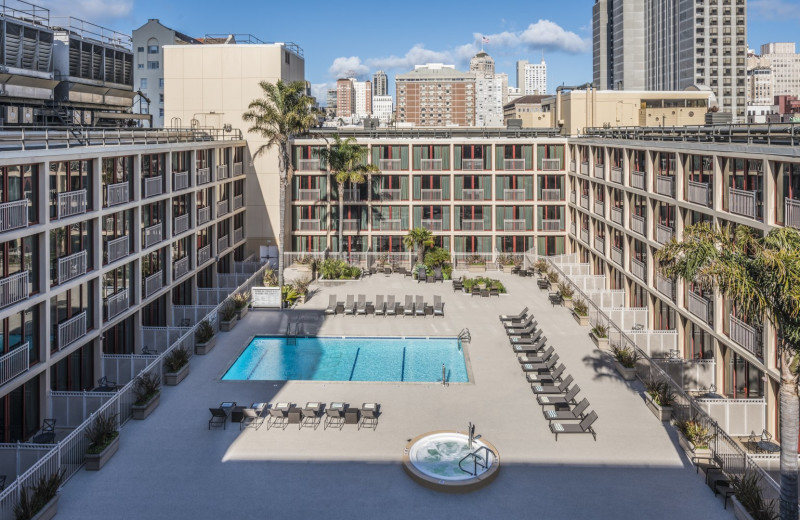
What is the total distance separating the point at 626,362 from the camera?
25188 millimetres

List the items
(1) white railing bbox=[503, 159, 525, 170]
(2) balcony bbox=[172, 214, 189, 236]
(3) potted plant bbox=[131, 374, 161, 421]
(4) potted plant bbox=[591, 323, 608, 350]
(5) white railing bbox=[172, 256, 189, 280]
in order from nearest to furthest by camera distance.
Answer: (3) potted plant bbox=[131, 374, 161, 421]
(4) potted plant bbox=[591, 323, 608, 350]
(5) white railing bbox=[172, 256, 189, 280]
(2) balcony bbox=[172, 214, 189, 236]
(1) white railing bbox=[503, 159, 525, 170]

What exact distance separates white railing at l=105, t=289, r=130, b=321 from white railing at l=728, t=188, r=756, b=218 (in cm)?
2185

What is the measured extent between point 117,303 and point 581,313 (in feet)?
66.7

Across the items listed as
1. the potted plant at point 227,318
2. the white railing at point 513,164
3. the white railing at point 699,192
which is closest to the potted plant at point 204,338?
the potted plant at point 227,318

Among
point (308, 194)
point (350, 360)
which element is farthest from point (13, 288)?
point (308, 194)

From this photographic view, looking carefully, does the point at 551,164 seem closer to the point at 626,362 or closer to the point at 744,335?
the point at 626,362

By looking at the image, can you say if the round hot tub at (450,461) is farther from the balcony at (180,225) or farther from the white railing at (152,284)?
the balcony at (180,225)

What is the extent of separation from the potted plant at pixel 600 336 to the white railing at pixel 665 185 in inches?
248

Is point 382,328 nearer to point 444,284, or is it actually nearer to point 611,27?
point 444,284

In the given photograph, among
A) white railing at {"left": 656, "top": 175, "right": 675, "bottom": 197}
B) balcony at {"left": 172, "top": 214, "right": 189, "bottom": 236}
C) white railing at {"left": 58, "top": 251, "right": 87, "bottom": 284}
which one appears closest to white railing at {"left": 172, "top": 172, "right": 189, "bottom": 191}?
balcony at {"left": 172, "top": 214, "right": 189, "bottom": 236}

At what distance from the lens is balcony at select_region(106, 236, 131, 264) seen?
995 inches

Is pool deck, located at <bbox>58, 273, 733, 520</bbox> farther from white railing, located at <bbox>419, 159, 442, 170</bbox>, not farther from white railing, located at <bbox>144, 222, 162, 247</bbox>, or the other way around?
white railing, located at <bbox>419, 159, 442, 170</bbox>

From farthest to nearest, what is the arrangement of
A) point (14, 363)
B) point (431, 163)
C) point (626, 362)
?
point (431, 163)
point (626, 362)
point (14, 363)

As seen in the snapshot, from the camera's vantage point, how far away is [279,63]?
158ft
